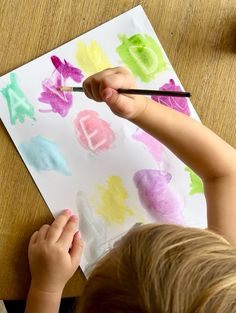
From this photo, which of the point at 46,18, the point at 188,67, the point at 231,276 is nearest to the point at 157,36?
the point at 188,67

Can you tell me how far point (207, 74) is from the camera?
0.89 meters

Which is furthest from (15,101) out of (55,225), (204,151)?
(204,151)

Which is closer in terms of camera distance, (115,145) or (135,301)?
(135,301)

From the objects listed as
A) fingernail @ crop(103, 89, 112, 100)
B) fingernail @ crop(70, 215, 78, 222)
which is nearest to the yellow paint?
fingernail @ crop(103, 89, 112, 100)

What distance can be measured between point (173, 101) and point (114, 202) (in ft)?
0.59

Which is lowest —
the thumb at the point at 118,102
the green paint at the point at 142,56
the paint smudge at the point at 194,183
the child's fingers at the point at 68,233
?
the paint smudge at the point at 194,183

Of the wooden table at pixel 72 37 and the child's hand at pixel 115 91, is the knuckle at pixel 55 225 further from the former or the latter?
the child's hand at pixel 115 91

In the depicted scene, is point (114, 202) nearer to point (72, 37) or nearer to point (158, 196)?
point (158, 196)

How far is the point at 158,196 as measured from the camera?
0.86m

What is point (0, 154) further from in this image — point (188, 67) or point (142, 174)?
point (188, 67)

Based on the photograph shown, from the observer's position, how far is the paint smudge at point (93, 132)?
2.74 ft

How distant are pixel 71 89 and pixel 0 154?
0.44 feet

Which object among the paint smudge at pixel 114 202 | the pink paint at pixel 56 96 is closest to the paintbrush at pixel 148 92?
the pink paint at pixel 56 96

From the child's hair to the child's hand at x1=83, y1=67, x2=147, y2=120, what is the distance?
173 millimetres
